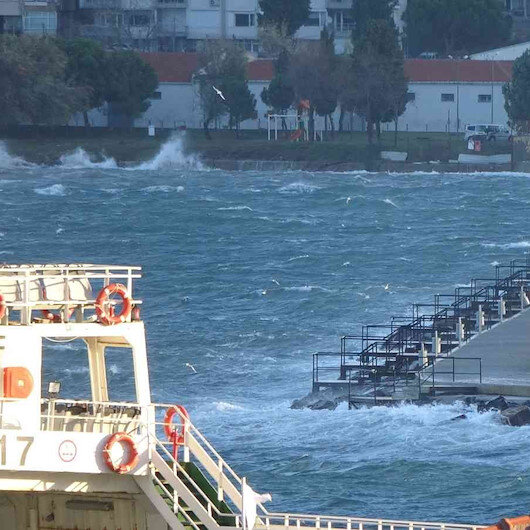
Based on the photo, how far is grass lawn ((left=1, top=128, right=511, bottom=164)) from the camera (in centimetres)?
14362

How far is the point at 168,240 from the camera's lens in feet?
334

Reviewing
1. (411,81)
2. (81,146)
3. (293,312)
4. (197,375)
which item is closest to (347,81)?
(411,81)

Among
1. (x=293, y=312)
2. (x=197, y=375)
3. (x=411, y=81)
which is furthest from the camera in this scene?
(x=411, y=81)

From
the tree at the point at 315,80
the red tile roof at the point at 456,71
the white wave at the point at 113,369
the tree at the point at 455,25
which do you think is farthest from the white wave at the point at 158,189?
the white wave at the point at 113,369

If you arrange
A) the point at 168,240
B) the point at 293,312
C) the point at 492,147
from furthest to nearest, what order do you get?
the point at 492,147, the point at 168,240, the point at 293,312

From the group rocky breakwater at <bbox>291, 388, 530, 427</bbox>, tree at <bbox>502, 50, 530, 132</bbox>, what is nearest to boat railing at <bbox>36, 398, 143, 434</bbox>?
rocky breakwater at <bbox>291, 388, 530, 427</bbox>

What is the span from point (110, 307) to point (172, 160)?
395ft

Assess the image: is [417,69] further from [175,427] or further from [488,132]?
[175,427]

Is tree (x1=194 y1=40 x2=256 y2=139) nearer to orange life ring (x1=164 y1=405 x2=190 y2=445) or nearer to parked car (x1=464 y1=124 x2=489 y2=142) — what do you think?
parked car (x1=464 y1=124 x2=489 y2=142)

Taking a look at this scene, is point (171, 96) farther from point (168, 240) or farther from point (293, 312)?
point (293, 312)

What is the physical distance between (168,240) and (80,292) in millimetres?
76718

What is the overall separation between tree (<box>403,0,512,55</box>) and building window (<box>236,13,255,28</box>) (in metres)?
11.4

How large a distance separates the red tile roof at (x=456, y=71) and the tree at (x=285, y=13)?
11.1 meters

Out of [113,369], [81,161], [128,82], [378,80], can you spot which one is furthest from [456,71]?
[113,369]
